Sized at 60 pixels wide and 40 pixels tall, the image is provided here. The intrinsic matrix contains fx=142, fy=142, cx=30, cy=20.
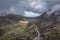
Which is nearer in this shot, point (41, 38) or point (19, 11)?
point (41, 38)

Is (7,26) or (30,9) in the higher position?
(30,9)

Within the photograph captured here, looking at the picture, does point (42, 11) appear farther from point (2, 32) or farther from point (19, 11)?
point (2, 32)

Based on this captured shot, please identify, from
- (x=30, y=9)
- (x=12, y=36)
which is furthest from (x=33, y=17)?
(x=12, y=36)

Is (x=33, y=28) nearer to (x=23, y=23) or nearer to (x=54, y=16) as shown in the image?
(x=23, y=23)

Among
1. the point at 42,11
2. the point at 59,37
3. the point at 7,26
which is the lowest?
the point at 59,37

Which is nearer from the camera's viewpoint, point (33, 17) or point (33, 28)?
point (33, 28)

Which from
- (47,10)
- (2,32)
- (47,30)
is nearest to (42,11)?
(47,10)

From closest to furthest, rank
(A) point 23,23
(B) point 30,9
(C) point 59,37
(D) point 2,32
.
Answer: (C) point 59,37 → (D) point 2,32 → (A) point 23,23 → (B) point 30,9

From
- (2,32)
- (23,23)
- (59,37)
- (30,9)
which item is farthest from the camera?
(30,9)

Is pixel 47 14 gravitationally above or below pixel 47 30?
above
